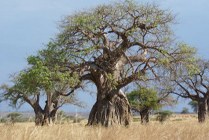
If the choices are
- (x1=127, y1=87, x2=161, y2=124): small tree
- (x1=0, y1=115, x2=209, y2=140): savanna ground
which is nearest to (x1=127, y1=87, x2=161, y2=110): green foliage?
(x1=127, y1=87, x2=161, y2=124): small tree

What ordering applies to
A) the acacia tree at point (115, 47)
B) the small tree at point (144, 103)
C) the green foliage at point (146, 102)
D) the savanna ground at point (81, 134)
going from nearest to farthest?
the savanna ground at point (81, 134)
the acacia tree at point (115, 47)
the green foliage at point (146, 102)
the small tree at point (144, 103)

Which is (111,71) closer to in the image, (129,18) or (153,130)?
(129,18)

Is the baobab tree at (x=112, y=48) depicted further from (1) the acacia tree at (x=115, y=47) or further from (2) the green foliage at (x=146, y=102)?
(2) the green foliage at (x=146, y=102)

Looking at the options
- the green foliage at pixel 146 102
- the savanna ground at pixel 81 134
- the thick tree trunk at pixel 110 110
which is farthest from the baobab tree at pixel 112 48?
the green foliage at pixel 146 102

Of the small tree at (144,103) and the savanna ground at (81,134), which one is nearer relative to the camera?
the savanna ground at (81,134)

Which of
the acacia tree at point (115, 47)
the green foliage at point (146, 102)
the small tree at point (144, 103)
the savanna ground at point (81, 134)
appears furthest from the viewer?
the small tree at point (144, 103)

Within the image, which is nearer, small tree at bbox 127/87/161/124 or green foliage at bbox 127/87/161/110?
green foliage at bbox 127/87/161/110

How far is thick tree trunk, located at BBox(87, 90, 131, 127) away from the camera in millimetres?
29156

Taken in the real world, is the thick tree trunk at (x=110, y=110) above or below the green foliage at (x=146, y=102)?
below

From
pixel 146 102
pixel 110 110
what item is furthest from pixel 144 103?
pixel 110 110

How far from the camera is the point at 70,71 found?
28.4 metres

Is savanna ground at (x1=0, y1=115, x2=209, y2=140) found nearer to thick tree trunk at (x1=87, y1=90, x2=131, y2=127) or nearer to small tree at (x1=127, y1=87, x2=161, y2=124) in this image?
thick tree trunk at (x1=87, y1=90, x2=131, y2=127)

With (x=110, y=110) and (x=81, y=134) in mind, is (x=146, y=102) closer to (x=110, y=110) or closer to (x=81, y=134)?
(x=110, y=110)

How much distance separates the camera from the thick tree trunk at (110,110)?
→ 2916 centimetres
